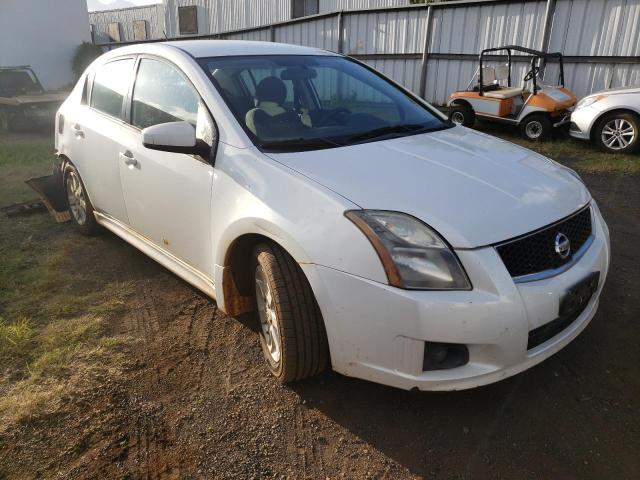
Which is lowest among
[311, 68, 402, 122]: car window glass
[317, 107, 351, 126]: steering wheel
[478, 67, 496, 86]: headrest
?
[478, 67, 496, 86]: headrest

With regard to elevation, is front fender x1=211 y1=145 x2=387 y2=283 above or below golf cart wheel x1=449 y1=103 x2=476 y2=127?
above

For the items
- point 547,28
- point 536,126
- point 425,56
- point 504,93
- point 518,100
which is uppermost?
point 547,28

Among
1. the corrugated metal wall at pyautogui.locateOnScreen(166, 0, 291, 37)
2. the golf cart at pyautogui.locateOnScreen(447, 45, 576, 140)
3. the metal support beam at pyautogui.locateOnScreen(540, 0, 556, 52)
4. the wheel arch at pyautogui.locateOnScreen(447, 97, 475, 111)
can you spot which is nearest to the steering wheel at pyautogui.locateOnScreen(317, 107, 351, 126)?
the golf cart at pyautogui.locateOnScreen(447, 45, 576, 140)

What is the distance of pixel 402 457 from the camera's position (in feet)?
7.03

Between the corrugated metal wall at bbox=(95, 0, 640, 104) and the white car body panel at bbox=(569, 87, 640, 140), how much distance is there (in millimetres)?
1878

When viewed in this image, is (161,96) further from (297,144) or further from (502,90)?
(502,90)

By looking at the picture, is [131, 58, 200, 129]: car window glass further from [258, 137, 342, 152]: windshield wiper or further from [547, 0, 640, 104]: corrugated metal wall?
[547, 0, 640, 104]: corrugated metal wall

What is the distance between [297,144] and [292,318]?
0.93 meters

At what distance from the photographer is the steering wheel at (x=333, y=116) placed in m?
2.99

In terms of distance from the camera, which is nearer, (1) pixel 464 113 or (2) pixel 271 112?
(2) pixel 271 112

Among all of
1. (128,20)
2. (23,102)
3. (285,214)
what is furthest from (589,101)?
(128,20)

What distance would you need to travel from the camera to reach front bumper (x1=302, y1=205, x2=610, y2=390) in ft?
6.54

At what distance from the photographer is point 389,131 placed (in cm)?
→ 302

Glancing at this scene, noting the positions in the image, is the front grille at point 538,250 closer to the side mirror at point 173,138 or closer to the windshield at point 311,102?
the windshield at point 311,102
